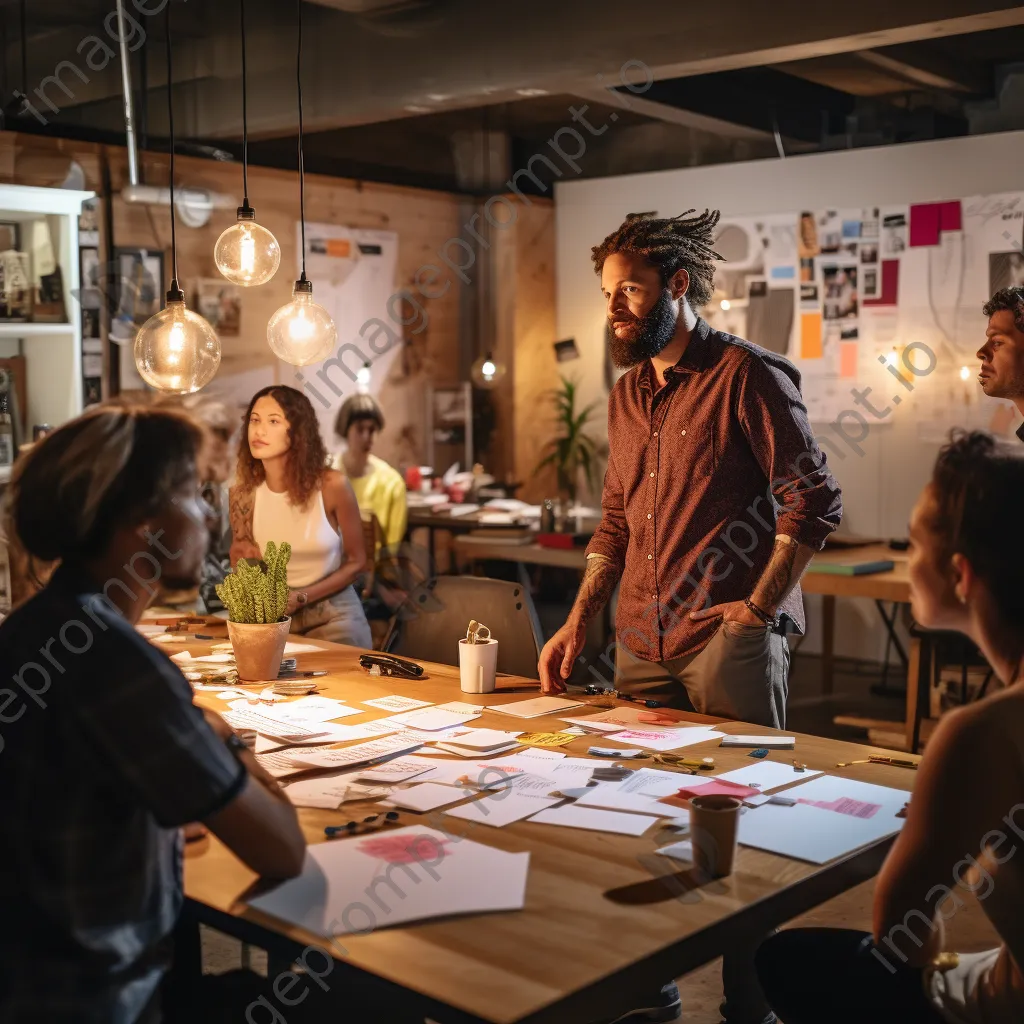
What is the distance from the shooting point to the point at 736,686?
2.82m

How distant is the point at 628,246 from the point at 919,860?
5.90 ft

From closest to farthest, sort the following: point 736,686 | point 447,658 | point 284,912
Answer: point 284,912
point 736,686
point 447,658

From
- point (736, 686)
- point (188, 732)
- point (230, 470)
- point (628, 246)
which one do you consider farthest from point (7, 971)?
point (230, 470)

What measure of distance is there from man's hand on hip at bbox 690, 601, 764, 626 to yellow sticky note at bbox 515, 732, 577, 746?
1.73 ft

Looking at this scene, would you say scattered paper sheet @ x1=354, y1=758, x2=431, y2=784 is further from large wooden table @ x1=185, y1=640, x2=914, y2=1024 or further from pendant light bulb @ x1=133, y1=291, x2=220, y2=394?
pendant light bulb @ x1=133, y1=291, x2=220, y2=394

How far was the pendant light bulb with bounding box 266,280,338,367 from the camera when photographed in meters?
3.37

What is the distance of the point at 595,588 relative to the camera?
3.10m

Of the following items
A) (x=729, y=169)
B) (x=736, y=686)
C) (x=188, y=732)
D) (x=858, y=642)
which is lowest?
(x=858, y=642)

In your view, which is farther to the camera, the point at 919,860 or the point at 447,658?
the point at 447,658

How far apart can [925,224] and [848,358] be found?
0.82m

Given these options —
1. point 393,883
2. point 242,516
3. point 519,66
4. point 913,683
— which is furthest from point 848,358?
point 393,883

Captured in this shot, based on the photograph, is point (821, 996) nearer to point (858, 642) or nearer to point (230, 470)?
point (230, 470)

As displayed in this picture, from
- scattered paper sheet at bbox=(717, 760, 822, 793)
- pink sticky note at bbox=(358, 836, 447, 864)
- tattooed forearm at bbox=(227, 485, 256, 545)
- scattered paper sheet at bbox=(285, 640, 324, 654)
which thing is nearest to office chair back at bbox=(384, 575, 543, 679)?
scattered paper sheet at bbox=(285, 640, 324, 654)

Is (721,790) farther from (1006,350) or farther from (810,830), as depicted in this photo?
(1006,350)
